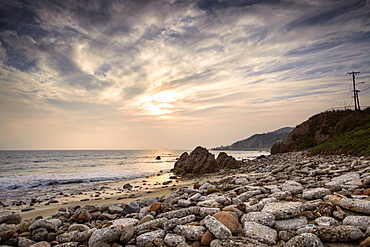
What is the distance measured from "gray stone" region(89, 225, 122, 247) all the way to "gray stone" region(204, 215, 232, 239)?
1671 mm

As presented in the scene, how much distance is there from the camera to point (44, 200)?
10961 millimetres

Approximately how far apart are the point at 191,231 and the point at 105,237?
61.4 inches

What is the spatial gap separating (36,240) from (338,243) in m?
5.56

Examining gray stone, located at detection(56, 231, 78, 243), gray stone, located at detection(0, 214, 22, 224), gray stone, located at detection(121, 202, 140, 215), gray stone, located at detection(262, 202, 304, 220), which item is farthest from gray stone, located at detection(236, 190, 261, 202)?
gray stone, located at detection(0, 214, 22, 224)

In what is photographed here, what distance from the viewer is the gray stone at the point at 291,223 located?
3432mm

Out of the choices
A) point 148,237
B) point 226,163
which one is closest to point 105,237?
point 148,237

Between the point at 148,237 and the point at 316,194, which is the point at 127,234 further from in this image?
the point at 316,194

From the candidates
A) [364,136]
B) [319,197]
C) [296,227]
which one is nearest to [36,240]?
[296,227]

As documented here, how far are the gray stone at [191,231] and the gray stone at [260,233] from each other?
2.40ft

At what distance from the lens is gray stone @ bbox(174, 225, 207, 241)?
135 inches

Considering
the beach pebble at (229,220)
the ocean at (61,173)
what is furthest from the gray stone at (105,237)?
the ocean at (61,173)

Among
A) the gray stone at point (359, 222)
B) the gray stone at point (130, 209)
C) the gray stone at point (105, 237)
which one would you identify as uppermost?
the gray stone at point (359, 222)

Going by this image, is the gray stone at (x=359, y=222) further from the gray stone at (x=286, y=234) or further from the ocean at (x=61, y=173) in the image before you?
the ocean at (x=61, y=173)

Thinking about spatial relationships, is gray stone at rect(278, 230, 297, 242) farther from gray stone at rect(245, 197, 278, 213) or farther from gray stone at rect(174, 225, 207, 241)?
gray stone at rect(174, 225, 207, 241)
